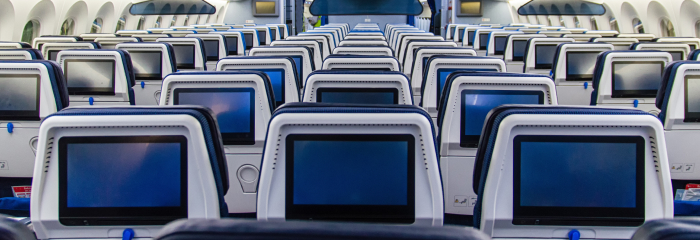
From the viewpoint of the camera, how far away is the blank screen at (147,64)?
19.7ft

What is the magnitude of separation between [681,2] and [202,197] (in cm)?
1549

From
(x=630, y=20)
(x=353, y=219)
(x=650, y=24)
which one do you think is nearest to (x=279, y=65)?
(x=353, y=219)

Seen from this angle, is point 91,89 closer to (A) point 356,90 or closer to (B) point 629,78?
(A) point 356,90

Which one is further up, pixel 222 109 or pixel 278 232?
pixel 278 232

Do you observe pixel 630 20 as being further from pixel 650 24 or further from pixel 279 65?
pixel 279 65

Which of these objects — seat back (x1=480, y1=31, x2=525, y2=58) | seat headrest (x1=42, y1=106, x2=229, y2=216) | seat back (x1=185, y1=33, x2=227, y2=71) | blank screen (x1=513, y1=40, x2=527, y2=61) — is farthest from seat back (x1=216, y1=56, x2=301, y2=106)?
seat back (x1=480, y1=31, x2=525, y2=58)

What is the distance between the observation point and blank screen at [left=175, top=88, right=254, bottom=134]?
3.14 m

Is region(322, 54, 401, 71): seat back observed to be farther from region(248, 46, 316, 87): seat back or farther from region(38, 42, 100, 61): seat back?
region(38, 42, 100, 61): seat back

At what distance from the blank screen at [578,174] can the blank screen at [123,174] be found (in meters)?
1.13

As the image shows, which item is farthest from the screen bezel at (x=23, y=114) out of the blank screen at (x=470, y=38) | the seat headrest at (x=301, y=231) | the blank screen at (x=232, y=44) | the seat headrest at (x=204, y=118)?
the blank screen at (x=470, y=38)

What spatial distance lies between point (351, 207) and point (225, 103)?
139cm

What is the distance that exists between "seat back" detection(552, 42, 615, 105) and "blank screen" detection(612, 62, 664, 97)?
3.21 ft

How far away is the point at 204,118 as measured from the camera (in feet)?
6.37

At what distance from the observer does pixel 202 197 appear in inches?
75.2
